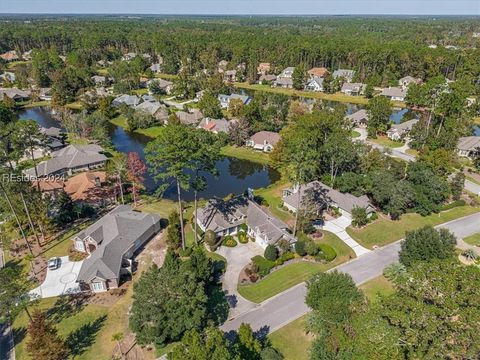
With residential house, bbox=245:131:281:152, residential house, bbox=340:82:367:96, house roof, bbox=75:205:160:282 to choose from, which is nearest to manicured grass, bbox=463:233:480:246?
residential house, bbox=245:131:281:152

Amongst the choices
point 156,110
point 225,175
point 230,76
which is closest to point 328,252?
point 225,175

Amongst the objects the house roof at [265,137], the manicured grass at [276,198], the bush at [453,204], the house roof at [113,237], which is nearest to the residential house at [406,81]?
the house roof at [265,137]

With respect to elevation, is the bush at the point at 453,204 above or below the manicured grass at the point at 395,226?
above

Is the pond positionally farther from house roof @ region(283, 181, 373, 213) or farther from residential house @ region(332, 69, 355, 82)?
residential house @ region(332, 69, 355, 82)

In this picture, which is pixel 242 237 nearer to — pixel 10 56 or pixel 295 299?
pixel 295 299

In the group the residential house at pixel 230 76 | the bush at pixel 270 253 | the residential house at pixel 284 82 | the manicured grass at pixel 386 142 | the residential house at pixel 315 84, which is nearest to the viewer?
the bush at pixel 270 253

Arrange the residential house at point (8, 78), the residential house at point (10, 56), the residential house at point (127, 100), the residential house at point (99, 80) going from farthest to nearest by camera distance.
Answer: the residential house at point (10, 56) → the residential house at point (8, 78) → the residential house at point (99, 80) → the residential house at point (127, 100)

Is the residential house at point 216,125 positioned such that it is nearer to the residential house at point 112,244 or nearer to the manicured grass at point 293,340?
the residential house at point 112,244
